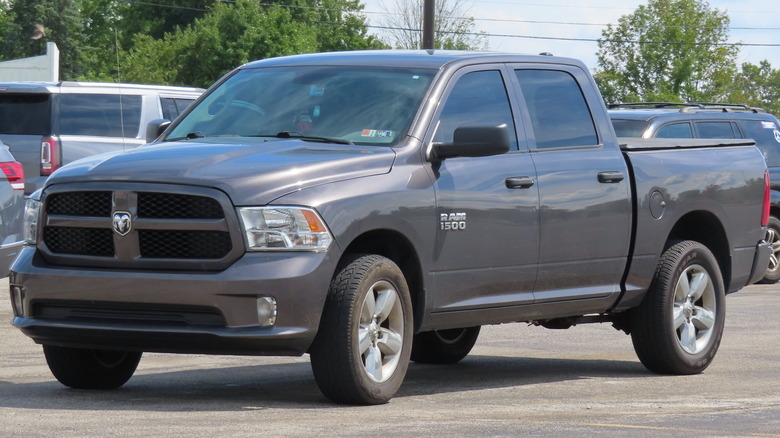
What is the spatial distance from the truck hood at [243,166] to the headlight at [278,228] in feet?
0.20

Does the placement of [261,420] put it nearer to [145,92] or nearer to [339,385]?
[339,385]

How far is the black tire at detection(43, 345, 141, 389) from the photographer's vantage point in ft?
26.0

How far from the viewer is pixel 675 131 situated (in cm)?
1639

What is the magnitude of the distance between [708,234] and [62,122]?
9.53 m

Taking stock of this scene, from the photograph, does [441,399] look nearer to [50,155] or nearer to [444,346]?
[444,346]

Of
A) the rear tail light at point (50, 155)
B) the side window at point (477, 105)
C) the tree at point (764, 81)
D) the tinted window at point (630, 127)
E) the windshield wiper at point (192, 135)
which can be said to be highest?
the side window at point (477, 105)

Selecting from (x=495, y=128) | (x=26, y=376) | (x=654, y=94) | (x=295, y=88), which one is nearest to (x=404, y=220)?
(x=495, y=128)

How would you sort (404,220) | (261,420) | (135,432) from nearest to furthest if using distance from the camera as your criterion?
(135,432), (261,420), (404,220)

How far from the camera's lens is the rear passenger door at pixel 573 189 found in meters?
8.47

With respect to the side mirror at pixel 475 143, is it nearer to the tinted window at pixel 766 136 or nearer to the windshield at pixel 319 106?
the windshield at pixel 319 106

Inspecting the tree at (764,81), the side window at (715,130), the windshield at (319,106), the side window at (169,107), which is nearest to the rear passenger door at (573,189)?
the windshield at (319,106)

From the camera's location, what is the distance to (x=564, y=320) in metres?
9.30

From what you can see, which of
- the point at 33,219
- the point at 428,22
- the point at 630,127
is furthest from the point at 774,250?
the point at 428,22

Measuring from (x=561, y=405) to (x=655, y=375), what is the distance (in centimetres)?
188
